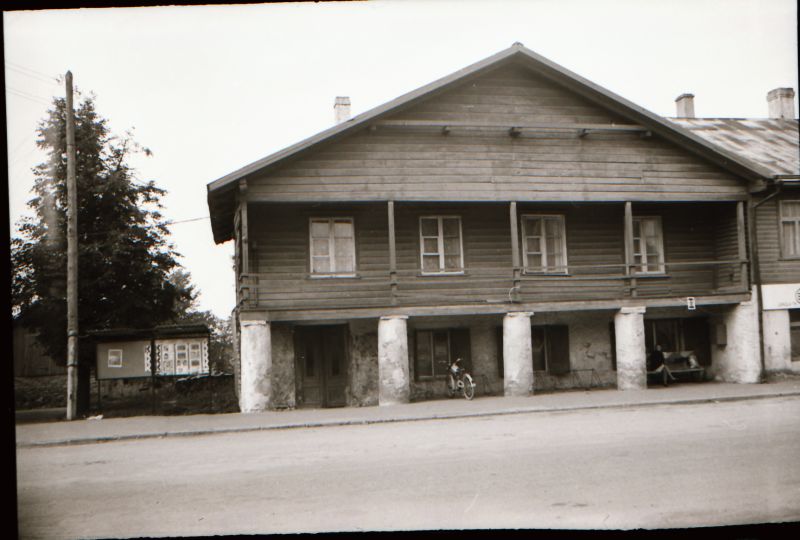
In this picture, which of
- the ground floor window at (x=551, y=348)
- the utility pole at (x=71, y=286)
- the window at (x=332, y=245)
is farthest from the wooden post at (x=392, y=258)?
the utility pole at (x=71, y=286)

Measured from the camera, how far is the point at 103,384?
29531mm

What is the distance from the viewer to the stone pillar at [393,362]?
18922 millimetres

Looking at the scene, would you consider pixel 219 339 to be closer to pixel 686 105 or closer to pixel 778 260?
pixel 686 105

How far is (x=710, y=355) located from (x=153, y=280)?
17136mm

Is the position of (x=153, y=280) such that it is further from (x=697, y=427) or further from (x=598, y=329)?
(x=697, y=427)

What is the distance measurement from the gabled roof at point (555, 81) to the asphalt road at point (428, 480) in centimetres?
768

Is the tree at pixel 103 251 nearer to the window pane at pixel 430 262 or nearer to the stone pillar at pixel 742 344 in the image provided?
the window pane at pixel 430 262

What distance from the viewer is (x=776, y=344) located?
69.1ft

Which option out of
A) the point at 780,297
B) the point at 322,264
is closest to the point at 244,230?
the point at 322,264

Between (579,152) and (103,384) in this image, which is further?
(103,384)

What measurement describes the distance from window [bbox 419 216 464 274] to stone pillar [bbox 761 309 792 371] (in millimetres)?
8792

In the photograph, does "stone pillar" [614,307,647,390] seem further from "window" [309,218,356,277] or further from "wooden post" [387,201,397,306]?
"window" [309,218,356,277]

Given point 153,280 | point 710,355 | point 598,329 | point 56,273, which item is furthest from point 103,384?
point 710,355

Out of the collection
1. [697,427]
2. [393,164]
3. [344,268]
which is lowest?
[697,427]
